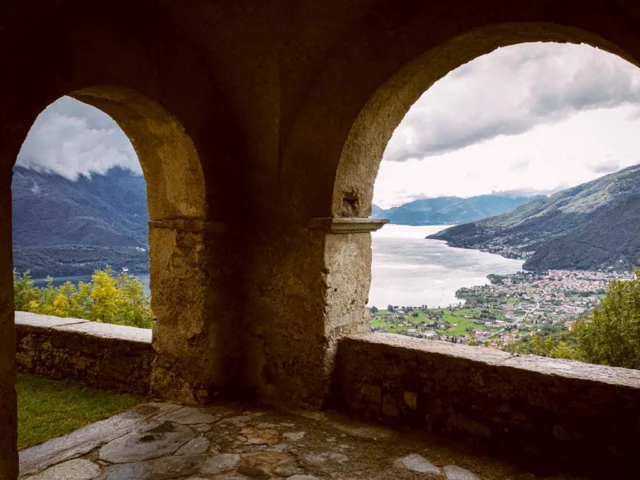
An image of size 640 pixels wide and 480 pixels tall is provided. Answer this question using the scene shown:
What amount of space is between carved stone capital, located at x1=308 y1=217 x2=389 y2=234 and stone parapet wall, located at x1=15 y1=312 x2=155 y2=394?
1.88 meters

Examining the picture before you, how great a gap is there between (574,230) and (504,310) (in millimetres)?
4526

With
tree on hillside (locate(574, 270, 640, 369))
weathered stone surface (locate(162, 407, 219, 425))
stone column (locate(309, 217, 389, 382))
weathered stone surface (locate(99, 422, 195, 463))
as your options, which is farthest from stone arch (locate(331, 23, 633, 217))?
tree on hillside (locate(574, 270, 640, 369))

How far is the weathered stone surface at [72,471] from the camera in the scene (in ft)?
8.90

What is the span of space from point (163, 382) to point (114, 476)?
1316 millimetres

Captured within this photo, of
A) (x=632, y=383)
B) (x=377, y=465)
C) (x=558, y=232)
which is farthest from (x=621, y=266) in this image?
(x=377, y=465)

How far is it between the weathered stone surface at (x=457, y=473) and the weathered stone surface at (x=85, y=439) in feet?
7.10

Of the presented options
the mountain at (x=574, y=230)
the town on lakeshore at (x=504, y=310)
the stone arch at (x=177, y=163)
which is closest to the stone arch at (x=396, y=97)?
the stone arch at (x=177, y=163)

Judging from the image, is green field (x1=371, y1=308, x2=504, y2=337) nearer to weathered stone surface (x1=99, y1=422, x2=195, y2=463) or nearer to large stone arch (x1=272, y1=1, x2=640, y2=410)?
large stone arch (x1=272, y1=1, x2=640, y2=410)

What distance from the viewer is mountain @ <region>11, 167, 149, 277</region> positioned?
19703 millimetres

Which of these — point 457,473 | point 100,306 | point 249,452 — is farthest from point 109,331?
point 100,306

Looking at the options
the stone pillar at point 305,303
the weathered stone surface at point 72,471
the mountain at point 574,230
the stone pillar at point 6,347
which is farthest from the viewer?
the mountain at point 574,230

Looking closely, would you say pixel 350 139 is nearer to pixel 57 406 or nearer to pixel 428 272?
pixel 57 406

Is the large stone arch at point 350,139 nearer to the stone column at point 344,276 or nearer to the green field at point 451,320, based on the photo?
the stone column at point 344,276

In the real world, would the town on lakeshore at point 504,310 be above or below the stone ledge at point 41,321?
below
